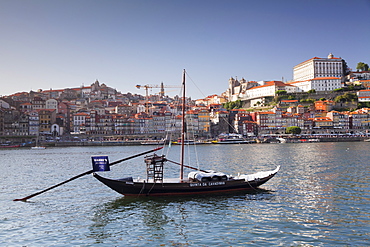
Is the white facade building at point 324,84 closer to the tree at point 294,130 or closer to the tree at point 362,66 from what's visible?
the tree at point 362,66

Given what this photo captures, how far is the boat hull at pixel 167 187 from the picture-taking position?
19.0 m

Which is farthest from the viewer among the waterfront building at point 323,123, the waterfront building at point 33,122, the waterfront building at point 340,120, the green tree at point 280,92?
the green tree at point 280,92

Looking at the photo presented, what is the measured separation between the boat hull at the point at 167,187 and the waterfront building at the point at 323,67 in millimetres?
119595

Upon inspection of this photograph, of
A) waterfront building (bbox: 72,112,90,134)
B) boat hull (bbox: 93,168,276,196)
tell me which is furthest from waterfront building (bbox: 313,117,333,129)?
boat hull (bbox: 93,168,276,196)

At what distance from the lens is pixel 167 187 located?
1919 centimetres

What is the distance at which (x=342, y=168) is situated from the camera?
104ft

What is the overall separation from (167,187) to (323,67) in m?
125

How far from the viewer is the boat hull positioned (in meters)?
19.0

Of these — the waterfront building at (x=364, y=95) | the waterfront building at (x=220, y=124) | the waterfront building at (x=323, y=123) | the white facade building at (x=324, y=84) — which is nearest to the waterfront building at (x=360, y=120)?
the waterfront building at (x=323, y=123)

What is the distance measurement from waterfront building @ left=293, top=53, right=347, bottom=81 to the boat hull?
120 m

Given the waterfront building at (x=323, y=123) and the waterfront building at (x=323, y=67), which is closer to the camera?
the waterfront building at (x=323, y=123)

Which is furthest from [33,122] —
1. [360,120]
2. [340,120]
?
[360,120]

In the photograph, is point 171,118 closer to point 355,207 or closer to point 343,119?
point 343,119

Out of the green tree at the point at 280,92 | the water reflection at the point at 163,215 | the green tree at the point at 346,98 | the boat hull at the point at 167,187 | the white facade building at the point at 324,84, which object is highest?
the white facade building at the point at 324,84
